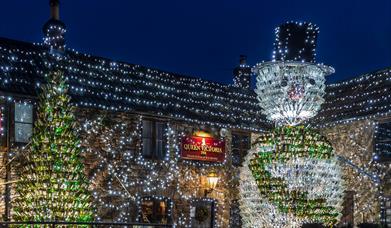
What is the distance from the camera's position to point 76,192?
1420 cm

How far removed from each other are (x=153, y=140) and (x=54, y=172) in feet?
19.3

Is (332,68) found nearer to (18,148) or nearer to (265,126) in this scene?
(18,148)

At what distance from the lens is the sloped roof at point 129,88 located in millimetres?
17469

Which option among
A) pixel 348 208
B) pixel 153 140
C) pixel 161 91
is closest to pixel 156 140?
pixel 153 140

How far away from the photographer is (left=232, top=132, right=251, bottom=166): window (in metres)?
21.8

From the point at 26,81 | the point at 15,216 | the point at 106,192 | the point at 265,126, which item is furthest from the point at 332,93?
the point at 15,216

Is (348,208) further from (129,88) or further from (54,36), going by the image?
(54,36)

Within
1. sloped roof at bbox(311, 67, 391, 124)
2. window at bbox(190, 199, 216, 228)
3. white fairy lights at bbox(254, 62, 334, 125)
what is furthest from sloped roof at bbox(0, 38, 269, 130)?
white fairy lights at bbox(254, 62, 334, 125)

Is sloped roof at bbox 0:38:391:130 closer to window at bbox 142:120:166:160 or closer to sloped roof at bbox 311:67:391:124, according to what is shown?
sloped roof at bbox 311:67:391:124

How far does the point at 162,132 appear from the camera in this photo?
1981cm

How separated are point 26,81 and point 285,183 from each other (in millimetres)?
8563

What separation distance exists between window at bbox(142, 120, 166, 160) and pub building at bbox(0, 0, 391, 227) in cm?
3

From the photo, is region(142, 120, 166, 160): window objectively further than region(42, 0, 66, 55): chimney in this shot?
No

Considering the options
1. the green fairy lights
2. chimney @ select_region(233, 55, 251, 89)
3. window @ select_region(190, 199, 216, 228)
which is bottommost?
window @ select_region(190, 199, 216, 228)
